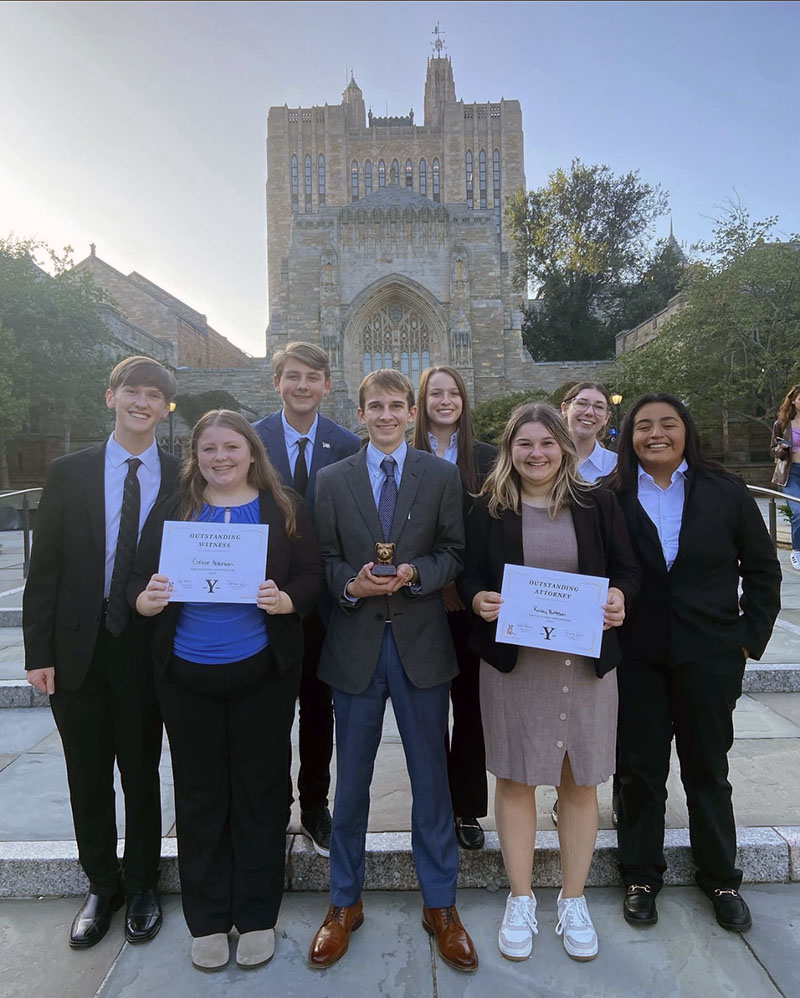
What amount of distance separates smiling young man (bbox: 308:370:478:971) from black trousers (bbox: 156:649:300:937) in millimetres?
245

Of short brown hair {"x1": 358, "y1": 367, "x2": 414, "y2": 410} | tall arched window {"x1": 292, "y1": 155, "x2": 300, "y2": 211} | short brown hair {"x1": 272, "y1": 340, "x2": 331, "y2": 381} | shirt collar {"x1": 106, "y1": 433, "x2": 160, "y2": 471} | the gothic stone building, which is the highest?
tall arched window {"x1": 292, "y1": 155, "x2": 300, "y2": 211}

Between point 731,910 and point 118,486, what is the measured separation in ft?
9.53

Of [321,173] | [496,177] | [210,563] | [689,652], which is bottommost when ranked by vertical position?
[689,652]

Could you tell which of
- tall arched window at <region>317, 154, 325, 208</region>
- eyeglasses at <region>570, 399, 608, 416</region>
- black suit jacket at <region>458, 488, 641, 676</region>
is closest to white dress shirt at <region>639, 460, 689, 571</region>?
black suit jacket at <region>458, 488, 641, 676</region>

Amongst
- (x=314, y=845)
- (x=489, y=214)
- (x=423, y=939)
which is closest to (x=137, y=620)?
(x=314, y=845)

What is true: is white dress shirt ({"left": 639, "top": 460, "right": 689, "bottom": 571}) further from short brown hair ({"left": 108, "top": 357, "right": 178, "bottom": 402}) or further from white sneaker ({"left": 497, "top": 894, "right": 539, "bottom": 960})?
short brown hair ({"left": 108, "top": 357, "right": 178, "bottom": 402})

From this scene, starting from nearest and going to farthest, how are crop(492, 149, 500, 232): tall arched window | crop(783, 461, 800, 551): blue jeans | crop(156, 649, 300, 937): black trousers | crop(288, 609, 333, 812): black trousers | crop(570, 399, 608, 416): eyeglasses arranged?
1. crop(156, 649, 300, 937): black trousers
2. crop(288, 609, 333, 812): black trousers
3. crop(570, 399, 608, 416): eyeglasses
4. crop(783, 461, 800, 551): blue jeans
5. crop(492, 149, 500, 232): tall arched window

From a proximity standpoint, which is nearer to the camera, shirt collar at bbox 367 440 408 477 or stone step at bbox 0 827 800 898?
shirt collar at bbox 367 440 408 477

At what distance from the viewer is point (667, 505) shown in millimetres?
2502

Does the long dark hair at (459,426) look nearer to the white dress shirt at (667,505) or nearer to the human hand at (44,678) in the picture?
the white dress shirt at (667,505)

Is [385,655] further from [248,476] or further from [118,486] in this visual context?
[118,486]

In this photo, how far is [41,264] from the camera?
24500mm

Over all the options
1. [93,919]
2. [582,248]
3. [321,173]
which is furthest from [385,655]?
[321,173]

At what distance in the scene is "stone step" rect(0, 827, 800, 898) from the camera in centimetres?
266
